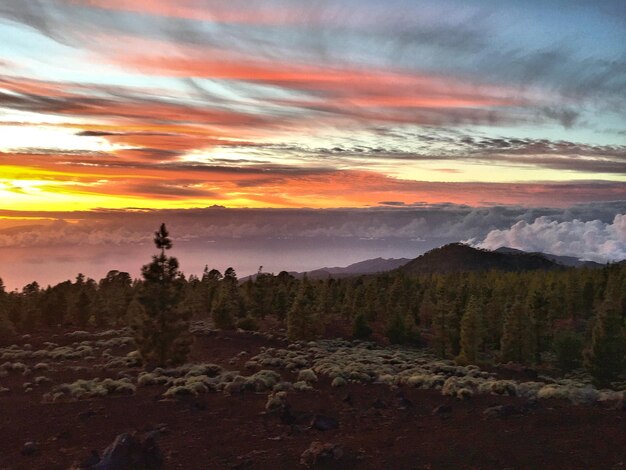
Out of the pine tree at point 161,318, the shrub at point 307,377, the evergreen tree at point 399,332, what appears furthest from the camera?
the evergreen tree at point 399,332

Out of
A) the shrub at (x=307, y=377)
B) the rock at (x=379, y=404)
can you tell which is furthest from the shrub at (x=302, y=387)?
the rock at (x=379, y=404)

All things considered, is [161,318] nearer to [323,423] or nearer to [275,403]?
[275,403]

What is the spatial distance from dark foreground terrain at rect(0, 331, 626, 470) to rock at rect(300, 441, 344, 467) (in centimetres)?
7

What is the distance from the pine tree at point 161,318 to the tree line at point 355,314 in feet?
0.24

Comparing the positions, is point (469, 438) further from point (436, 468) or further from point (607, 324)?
point (607, 324)

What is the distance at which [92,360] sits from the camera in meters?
42.5

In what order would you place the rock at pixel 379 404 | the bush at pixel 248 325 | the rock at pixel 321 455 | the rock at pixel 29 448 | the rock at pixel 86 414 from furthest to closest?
the bush at pixel 248 325 → the rock at pixel 379 404 → the rock at pixel 86 414 → the rock at pixel 29 448 → the rock at pixel 321 455

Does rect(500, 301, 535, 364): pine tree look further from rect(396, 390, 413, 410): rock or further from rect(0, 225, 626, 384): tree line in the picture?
rect(396, 390, 413, 410): rock

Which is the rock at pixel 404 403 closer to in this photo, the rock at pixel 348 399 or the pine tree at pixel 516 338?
the rock at pixel 348 399

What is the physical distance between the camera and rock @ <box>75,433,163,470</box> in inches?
660

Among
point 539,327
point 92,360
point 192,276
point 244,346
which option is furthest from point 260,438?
point 192,276

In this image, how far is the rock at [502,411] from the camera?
2100 cm

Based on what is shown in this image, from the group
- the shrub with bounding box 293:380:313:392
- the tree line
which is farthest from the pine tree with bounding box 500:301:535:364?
the shrub with bounding box 293:380:313:392

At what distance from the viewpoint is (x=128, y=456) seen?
56.0 ft
